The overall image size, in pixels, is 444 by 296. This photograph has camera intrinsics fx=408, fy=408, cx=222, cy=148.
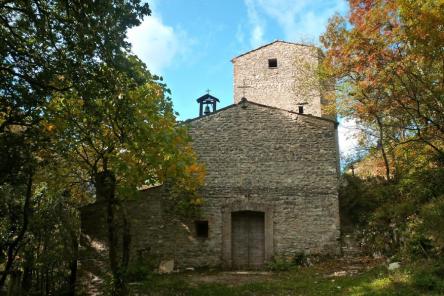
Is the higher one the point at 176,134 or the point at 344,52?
the point at 344,52

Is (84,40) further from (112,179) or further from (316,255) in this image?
(316,255)

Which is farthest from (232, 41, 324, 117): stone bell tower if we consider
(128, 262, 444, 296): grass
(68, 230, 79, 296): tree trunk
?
(68, 230, 79, 296): tree trunk

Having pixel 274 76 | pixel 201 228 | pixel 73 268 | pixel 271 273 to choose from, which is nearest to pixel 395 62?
pixel 271 273

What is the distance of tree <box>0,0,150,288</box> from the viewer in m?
5.64

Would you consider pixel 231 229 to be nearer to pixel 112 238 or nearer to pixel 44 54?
pixel 112 238

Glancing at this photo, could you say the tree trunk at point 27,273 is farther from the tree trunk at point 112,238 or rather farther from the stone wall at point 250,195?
the tree trunk at point 112,238

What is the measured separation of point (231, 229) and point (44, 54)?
791 centimetres

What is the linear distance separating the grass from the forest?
0.13 meters

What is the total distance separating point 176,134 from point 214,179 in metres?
4.67

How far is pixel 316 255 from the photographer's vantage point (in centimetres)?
1210

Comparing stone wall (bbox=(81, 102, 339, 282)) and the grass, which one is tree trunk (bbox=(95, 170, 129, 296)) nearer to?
the grass

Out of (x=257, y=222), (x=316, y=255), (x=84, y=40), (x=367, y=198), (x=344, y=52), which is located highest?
(x=344, y=52)

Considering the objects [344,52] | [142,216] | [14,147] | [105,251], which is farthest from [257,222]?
[14,147]

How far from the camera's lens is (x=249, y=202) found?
12.7m
